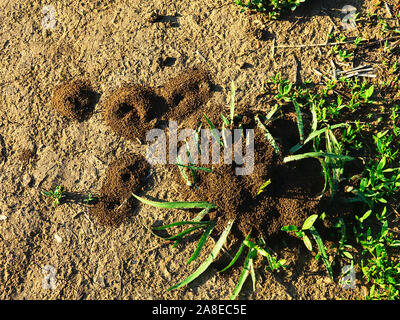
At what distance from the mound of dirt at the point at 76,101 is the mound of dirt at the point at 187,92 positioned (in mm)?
561

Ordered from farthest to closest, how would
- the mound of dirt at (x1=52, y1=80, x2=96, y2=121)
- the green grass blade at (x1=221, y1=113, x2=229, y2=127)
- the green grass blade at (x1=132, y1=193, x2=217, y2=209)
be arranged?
the mound of dirt at (x1=52, y1=80, x2=96, y2=121) → the green grass blade at (x1=221, y1=113, x2=229, y2=127) → the green grass blade at (x1=132, y1=193, x2=217, y2=209)

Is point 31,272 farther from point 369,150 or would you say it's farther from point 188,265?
point 369,150

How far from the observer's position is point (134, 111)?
7.61 feet

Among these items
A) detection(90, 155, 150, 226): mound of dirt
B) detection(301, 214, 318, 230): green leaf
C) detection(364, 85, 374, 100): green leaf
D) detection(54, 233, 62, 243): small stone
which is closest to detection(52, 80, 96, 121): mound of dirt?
detection(90, 155, 150, 226): mound of dirt

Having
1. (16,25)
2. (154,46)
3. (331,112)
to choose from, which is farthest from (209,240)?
(16,25)

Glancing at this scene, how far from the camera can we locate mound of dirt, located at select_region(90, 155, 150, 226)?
2.23m

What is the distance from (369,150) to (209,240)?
128cm

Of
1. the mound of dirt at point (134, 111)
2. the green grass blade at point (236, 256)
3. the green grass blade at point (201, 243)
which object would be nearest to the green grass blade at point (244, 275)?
the green grass blade at point (236, 256)

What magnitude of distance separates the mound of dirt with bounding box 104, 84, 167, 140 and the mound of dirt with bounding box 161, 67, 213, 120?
7 centimetres

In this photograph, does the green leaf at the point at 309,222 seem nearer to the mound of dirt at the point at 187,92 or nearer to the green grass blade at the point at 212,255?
the green grass blade at the point at 212,255

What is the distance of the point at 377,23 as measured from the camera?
237 cm

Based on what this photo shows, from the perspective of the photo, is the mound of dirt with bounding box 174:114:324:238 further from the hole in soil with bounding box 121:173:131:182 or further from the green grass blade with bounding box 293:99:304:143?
the hole in soil with bounding box 121:173:131:182

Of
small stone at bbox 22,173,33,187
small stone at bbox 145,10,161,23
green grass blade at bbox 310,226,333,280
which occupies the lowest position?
green grass blade at bbox 310,226,333,280

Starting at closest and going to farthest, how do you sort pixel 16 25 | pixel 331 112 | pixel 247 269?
pixel 247 269
pixel 331 112
pixel 16 25
